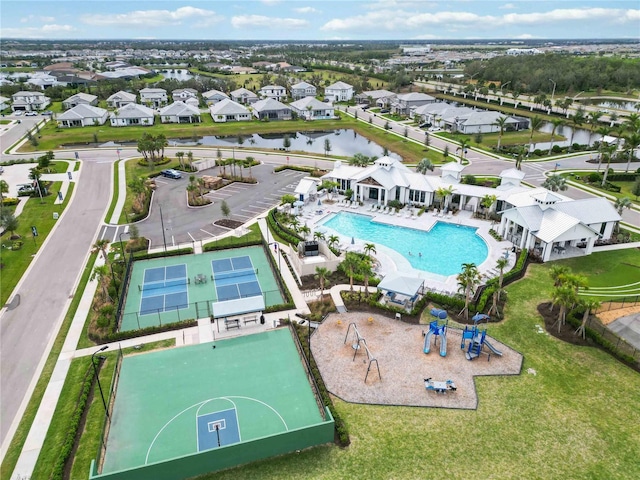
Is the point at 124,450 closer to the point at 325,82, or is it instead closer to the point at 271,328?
the point at 271,328

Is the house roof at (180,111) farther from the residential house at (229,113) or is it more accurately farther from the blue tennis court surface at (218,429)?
the blue tennis court surface at (218,429)

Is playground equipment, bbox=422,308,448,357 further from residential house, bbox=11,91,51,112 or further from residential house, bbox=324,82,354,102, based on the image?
residential house, bbox=11,91,51,112

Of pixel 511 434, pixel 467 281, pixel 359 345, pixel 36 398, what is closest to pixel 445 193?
pixel 467 281

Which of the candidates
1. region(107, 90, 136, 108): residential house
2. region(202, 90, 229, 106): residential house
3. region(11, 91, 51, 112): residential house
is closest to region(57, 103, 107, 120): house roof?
region(107, 90, 136, 108): residential house

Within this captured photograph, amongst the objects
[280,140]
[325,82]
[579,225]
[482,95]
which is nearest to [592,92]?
[482,95]

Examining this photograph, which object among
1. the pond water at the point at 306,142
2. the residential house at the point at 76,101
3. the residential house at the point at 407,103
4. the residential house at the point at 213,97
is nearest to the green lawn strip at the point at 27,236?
the pond water at the point at 306,142

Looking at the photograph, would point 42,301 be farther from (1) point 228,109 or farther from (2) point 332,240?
(1) point 228,109
